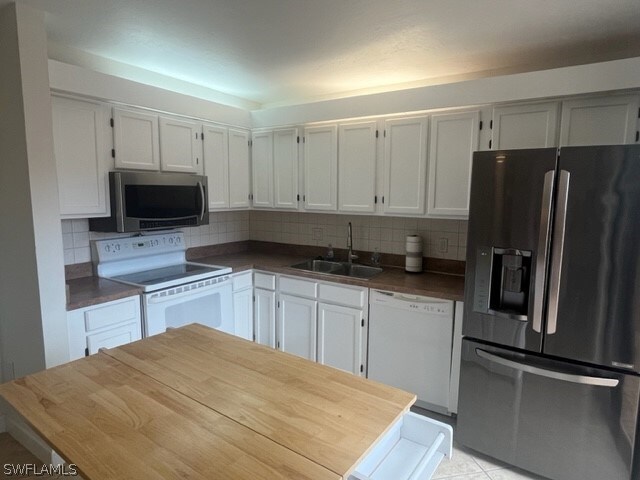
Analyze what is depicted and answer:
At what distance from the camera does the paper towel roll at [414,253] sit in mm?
2992

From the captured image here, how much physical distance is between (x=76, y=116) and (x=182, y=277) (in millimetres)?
1247

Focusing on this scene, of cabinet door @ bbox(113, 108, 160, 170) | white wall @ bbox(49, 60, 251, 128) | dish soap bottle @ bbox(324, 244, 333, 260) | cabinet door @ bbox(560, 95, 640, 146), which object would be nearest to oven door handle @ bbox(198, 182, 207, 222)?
cabinet door @ bbox(113, 108, 160, 170)

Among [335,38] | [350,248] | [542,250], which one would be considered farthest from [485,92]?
[350,248]

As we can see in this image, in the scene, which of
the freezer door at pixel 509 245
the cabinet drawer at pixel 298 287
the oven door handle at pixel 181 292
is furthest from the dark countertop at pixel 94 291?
the freezer door at pixel 509 245

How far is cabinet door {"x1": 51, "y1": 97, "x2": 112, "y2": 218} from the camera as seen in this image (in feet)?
7.39

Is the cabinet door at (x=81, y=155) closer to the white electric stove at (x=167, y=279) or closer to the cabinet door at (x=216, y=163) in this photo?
the white electric stove at (x=167, y=279)

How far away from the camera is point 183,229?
3.40 metres

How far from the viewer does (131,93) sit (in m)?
2.55

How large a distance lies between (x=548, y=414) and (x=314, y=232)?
237 centimetres

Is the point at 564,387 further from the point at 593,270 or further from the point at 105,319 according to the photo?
the point at 105,319

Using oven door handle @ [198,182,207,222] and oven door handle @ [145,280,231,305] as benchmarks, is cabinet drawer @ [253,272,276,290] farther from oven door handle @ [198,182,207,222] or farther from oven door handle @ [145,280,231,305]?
oven door handle @ [198,182,207,222]

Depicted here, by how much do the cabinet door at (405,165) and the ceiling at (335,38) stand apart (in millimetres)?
426

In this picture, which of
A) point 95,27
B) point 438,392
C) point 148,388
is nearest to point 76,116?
point 95,27

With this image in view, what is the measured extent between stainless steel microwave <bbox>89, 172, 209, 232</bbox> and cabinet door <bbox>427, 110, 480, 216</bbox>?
6.03 feet
